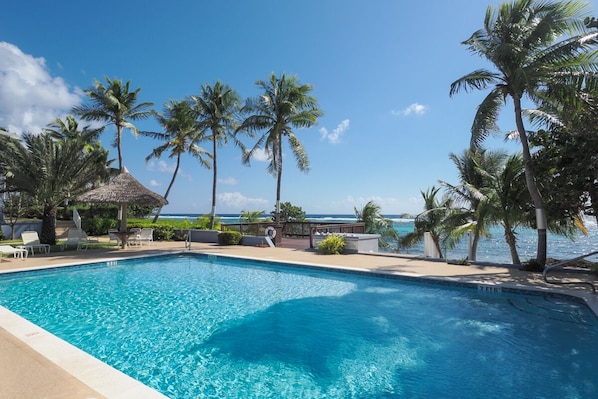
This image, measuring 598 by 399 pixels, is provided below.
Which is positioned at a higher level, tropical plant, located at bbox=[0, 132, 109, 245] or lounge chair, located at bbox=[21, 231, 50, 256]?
tropical plant, located at bbox=[0, 132, 109, 245]

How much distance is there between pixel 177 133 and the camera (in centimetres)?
2428

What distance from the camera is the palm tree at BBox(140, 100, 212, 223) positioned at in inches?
933

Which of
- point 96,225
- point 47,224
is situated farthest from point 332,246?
point 96,225

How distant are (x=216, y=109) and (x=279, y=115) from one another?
490 cm

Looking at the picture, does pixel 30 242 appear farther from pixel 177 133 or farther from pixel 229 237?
pixel 177 133

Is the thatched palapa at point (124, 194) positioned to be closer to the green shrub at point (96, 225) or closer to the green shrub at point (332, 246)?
the green shrub at point (96, 225)

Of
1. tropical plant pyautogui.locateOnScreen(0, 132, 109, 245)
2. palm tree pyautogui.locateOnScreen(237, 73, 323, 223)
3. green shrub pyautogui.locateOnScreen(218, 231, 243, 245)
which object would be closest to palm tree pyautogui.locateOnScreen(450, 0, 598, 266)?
palm tree pyautogui.locateOnScreen(237, 73, 323, 223)

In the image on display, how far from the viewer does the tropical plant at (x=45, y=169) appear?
47.3 feet

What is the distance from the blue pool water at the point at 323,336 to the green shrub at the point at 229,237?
23.7 ft

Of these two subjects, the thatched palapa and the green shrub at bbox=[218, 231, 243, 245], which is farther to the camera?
the green shrub at bbox=[218, 231, 243, 245]

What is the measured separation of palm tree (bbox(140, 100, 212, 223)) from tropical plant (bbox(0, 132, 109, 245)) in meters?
7.96

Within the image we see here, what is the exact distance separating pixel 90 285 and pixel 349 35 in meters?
13.9

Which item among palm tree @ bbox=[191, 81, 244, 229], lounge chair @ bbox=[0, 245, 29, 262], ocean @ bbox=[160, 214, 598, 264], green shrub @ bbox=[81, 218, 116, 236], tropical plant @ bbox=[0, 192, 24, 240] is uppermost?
palm tree @ bbox=[191, 81, 244, 229]

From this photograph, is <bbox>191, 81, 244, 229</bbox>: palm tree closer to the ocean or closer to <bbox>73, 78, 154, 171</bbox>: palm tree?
<bbox>73, 78, 154, 171</bbox>: palm tree
